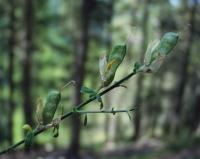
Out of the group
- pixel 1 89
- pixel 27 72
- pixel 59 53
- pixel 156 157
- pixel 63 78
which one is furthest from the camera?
pixel 63 78

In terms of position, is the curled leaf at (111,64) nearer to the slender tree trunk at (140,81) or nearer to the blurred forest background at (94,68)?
the blurred forest background at (94,68)

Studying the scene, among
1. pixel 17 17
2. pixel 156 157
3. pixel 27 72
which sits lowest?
pixel 156 157

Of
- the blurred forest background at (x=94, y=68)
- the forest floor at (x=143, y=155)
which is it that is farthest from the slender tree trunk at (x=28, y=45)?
the forest floor at (x=143, y=155)

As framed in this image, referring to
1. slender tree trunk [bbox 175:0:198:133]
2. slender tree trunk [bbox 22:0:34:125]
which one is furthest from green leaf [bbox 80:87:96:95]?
slender tree trunk [bbox 175:0:198:133]

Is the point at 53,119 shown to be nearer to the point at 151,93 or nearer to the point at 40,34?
the point at 40,34

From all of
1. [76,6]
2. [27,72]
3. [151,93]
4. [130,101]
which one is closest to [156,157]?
[27,72]

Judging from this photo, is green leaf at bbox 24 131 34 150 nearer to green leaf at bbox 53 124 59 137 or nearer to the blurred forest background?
green leaf at bbox 53 124 59 137
